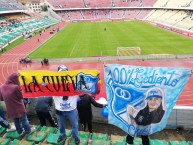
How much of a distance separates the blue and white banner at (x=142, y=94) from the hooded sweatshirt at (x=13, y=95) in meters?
2.32

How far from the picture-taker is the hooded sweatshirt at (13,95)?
549 centimetres

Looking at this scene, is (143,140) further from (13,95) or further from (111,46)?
(111,46)

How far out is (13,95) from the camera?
18.2 ft

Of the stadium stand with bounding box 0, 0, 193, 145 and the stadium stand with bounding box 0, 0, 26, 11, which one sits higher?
the stadium stand with bounding box 0, 0, 26, 11

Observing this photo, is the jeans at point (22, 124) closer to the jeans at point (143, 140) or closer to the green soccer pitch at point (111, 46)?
the jeans at point (143, 140)

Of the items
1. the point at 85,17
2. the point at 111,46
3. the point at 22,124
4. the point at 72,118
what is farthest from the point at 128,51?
the point at 85,17

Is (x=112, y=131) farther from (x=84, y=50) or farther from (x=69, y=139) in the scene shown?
(x=84, y=50)

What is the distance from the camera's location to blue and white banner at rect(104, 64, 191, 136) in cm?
420

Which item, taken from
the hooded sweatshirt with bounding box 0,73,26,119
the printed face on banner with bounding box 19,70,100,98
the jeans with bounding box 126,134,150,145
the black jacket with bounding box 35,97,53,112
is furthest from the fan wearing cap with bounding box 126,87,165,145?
the black jacket with bounding box 35,97,53,112

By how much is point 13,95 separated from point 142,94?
10.1 ft

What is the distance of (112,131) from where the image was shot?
22.9 feet

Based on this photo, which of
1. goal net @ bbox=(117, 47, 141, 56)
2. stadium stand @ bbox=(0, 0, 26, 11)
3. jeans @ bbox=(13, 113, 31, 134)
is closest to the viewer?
jeans @ bbox=(13, 113, 31, 134)

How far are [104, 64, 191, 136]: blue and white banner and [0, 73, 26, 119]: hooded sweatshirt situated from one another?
232 cm

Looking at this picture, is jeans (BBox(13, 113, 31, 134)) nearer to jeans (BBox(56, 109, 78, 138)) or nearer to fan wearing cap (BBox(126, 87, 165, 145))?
jeans (BBox(56, 109, 78, 138))
